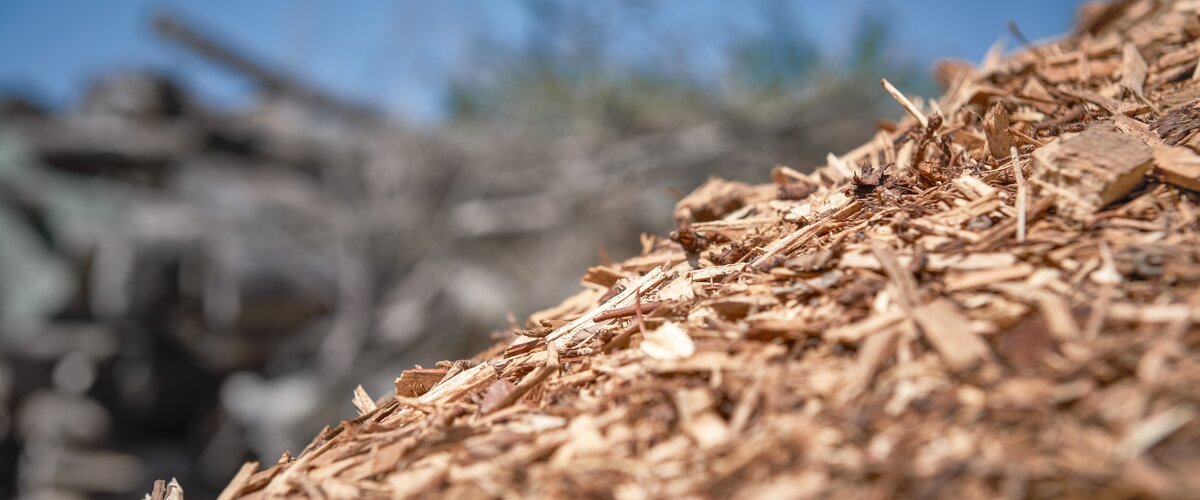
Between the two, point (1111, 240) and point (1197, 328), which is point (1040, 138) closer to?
point (1111, 240)

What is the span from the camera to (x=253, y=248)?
7531 mm

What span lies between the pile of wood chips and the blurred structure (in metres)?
5.66

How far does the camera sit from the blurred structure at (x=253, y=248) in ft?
22.3

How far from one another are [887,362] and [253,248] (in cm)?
758

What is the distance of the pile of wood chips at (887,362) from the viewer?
2.77ft


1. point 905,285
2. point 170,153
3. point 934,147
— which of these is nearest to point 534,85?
point 170,153

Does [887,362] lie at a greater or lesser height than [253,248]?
lesser

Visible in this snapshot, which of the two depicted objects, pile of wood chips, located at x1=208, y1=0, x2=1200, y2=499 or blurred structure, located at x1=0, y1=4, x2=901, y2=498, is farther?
blurred structure, located at x1=0, y1=4, x2=901, y2=498

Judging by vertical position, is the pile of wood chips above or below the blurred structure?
below

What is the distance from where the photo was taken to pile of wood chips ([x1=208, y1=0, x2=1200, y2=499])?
0.84 meters

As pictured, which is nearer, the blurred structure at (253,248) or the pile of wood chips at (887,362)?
the pile of wood chips at (887,362)

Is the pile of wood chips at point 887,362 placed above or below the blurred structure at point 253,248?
below

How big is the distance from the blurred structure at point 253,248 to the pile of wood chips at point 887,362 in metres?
5.66

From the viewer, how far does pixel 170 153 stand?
8.27 m
